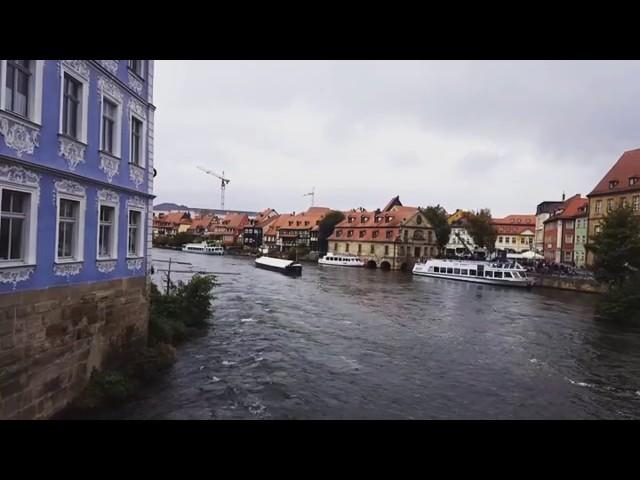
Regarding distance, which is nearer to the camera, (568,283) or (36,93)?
(36,93)

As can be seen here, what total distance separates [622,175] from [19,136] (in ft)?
134

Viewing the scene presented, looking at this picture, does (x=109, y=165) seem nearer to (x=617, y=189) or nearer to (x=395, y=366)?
(x=395, y=366)

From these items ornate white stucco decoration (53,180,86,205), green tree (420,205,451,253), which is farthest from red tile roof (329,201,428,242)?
ornate white stucco decoration (53,180,86,205)

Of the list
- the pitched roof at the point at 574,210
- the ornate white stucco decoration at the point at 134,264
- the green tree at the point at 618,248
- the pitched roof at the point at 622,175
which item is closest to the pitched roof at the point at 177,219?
the pitched roof at the point at 574,210

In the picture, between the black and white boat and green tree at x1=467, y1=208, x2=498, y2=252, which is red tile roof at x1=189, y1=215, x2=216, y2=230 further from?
green tree at x1=467, y1=208, x2=498, y2=252

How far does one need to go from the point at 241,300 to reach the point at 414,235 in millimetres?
37666

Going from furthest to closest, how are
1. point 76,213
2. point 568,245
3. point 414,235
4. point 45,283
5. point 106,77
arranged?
point 414,235, point 568,245, point 106,77, point 76,213, point 45,283

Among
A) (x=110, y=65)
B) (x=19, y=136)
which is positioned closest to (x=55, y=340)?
(x=19, y=136)

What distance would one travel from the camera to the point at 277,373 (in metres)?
10.9

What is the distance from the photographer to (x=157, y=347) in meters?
10.8

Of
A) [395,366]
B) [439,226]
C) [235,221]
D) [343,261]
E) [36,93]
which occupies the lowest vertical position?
[395,366]
